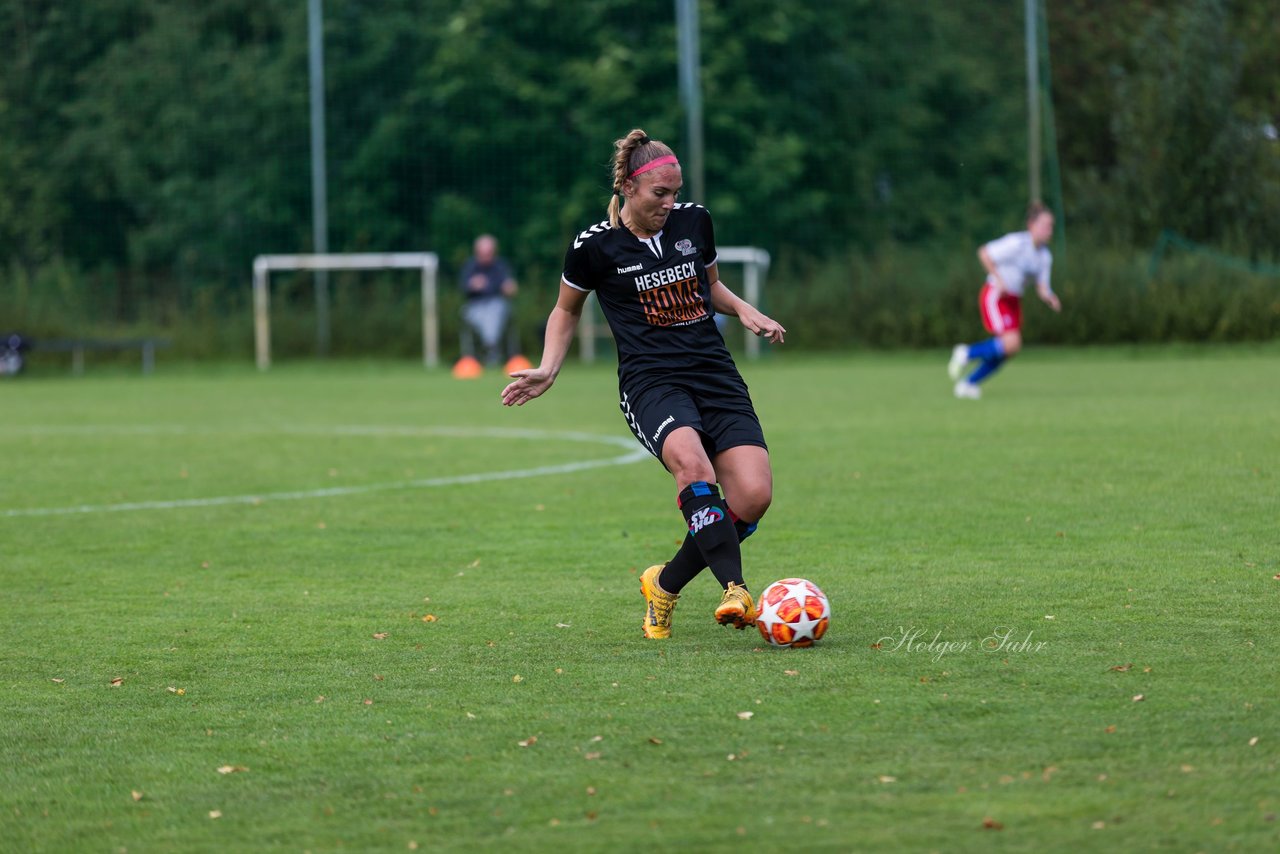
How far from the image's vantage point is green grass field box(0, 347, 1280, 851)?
13.3 feet

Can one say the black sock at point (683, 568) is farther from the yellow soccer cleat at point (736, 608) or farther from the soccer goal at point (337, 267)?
the soccer goal at point (337, 267)

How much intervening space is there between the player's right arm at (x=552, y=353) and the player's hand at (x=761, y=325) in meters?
0.62

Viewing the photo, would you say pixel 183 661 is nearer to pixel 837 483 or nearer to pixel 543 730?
pixel 543 730

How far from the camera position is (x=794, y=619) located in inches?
232

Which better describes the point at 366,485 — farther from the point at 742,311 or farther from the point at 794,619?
the point at 794,619

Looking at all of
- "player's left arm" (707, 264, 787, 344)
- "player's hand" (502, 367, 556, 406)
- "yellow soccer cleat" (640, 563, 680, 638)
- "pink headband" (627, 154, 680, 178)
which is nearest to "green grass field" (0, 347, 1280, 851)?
"yellow soccer cleat" (640, 563, 680, 638)

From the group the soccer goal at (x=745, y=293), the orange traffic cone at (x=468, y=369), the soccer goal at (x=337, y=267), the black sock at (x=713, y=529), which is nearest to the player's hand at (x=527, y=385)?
the black sock at (x=713, y=529)

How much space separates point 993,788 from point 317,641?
2912mm

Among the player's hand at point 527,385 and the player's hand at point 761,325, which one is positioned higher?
the player's hand at point 761,325

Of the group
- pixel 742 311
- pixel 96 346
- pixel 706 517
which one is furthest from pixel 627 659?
pixel 96 346

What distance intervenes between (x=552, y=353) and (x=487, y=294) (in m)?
19.6

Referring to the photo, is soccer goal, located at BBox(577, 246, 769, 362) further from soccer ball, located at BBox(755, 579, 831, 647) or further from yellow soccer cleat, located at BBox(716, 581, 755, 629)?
soccer ball, located at BBox(755, 579, 831, 647)

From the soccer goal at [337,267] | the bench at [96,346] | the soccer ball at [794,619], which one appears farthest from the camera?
the soccer goal at [337,267]

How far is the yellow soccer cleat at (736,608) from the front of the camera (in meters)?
6.04
